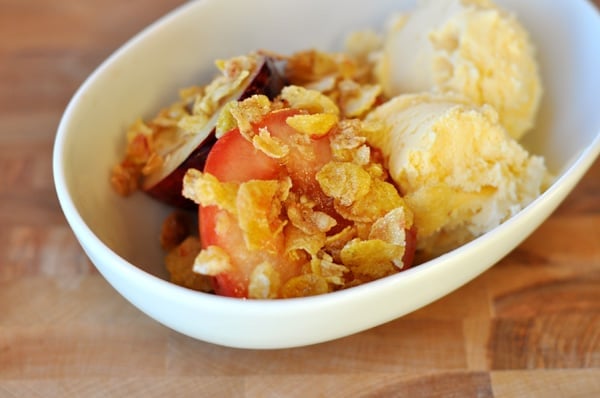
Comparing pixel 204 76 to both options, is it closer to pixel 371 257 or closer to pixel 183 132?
pixel 183 132

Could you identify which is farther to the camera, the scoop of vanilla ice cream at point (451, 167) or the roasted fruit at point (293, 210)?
the scoop of vanilla ice cream at point (451, 167)

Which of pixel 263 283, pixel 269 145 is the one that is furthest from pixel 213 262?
pixel 269 145

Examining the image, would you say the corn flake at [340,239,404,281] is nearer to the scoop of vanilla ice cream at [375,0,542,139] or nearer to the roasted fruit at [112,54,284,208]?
the roasted fruit at [112,54,284,208]

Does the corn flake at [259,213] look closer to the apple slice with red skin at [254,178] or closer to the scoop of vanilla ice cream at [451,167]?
the apple slice with red skin at [254,178]

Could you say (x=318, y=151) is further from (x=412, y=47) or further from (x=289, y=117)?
(x=412, y=47)

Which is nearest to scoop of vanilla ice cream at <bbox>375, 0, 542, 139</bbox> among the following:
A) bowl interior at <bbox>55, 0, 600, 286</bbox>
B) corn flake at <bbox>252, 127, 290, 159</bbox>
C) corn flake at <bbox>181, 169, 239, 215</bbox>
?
bowl interior at <bbox>55, 0, 600, 286</bbox>

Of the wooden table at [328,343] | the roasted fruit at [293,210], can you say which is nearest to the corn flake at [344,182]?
the roasted fruit at [293,210]
